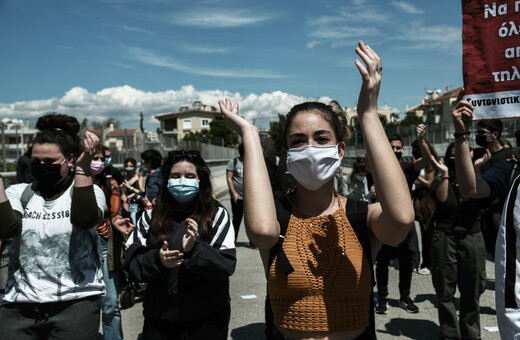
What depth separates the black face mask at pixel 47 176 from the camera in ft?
9.77

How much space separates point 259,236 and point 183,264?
122cm

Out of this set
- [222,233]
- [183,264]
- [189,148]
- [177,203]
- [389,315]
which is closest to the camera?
[183,264]

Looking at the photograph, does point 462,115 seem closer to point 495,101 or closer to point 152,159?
point 495,101

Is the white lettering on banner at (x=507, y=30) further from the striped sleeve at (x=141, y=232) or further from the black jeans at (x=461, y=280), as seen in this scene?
the striped sleeve at (x=141, y=232)

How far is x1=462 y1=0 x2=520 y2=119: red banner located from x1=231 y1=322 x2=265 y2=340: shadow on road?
10.9 ft

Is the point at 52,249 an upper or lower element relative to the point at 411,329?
upper

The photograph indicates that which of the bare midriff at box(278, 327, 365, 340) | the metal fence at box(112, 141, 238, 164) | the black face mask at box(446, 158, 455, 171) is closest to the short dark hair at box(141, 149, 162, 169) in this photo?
the black face mask at box(446, 158, 455, 171)

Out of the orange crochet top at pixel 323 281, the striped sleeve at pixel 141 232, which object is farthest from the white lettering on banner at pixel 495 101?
the striped sleeve at pixel 141 232

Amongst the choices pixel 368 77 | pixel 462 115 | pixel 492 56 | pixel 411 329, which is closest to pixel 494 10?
pixel 492 56

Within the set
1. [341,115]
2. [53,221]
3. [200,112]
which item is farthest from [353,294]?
[200,112]

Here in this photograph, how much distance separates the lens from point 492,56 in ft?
10.1

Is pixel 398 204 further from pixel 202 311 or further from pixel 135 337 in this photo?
pixel 135 337

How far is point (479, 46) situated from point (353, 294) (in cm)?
Answer: 206

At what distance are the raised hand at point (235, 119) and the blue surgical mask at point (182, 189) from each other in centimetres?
135
